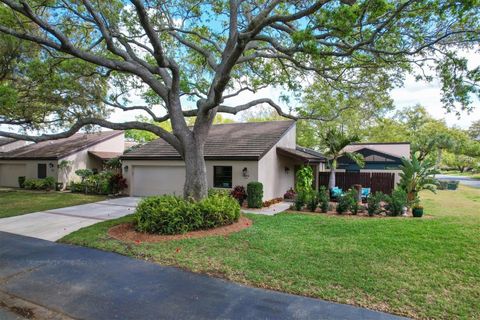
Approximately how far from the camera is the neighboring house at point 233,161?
14094 mm

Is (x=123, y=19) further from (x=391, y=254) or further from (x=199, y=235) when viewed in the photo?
(x=391, y=254)

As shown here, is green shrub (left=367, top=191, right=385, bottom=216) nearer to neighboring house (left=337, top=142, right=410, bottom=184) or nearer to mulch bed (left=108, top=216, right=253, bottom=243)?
mulch bed (left=108, top=216, right=253, bottom=243)

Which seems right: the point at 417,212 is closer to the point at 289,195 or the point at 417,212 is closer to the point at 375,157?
the point at 289,195

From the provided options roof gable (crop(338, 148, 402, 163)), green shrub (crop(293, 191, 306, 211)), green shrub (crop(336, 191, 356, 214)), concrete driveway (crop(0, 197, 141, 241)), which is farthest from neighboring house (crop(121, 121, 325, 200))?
roof gable (crop(338, 148, 402, 163))

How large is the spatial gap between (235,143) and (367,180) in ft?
26.4

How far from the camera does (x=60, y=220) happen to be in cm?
1052

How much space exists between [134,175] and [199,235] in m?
11.2

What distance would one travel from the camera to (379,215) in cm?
1126

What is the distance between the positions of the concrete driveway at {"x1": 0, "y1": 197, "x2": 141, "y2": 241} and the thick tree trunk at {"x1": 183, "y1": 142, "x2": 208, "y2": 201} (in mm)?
3350

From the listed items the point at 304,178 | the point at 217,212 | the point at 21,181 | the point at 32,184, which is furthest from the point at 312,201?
the point at 21,181

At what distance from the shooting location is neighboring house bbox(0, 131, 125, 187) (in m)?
22.2

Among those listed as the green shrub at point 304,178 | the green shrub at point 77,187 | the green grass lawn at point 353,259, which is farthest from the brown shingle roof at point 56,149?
the green grass lawn at point 353,259

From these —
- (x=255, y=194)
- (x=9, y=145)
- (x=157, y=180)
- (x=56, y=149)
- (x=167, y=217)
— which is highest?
(x=9, y=145)

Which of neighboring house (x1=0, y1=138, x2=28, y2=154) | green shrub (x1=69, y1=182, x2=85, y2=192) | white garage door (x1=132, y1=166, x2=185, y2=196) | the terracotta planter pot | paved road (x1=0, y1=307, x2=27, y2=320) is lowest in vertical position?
paved road (x1=0, y1=307, x2=27, y2=320)
